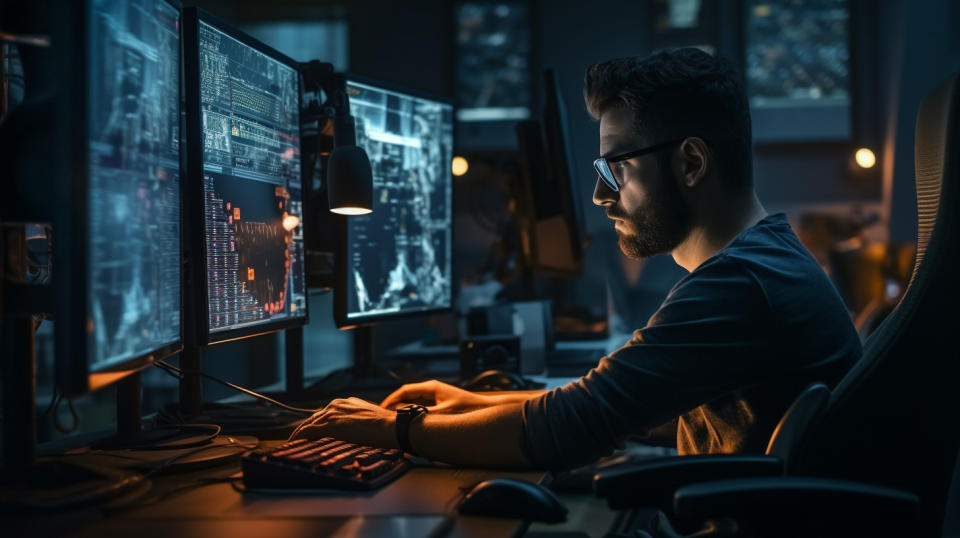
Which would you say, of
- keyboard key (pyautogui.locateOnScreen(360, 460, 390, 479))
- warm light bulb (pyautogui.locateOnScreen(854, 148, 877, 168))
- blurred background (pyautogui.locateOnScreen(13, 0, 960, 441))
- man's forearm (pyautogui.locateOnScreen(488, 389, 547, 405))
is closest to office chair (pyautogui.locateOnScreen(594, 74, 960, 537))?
keyboard key (pyautogui.locateOnScreen(360, 460, 390, 479))

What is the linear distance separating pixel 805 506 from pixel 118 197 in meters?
0.77

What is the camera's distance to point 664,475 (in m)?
0.91

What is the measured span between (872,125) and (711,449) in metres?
4.00

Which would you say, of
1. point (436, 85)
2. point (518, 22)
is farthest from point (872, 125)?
point (436, 85)

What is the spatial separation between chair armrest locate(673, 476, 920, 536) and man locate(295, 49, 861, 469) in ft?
0.62

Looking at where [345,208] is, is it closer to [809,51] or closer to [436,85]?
[436,85]

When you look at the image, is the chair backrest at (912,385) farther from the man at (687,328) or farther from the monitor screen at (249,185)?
the monitor screen at (249,185)

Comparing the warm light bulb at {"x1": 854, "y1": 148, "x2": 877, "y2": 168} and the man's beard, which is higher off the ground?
the warm light bulb at {"x1": 854, "y1": 148, "x2": 877, "y2": 168}

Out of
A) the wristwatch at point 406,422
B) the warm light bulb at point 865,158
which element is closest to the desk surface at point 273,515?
the wristwatch at point 406,422

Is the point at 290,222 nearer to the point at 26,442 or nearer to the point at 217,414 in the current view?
the point at 217,414

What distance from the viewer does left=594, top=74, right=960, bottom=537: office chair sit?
0.84 m

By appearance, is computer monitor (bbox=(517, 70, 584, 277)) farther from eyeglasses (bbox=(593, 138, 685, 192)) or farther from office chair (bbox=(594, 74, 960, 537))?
office chair (bbox=(594, 74, 960, 537))

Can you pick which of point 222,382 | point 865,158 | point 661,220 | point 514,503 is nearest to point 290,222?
point 222,382

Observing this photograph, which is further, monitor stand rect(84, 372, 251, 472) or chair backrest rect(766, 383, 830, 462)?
monitor stand rect(84, 372, 251, 472)
